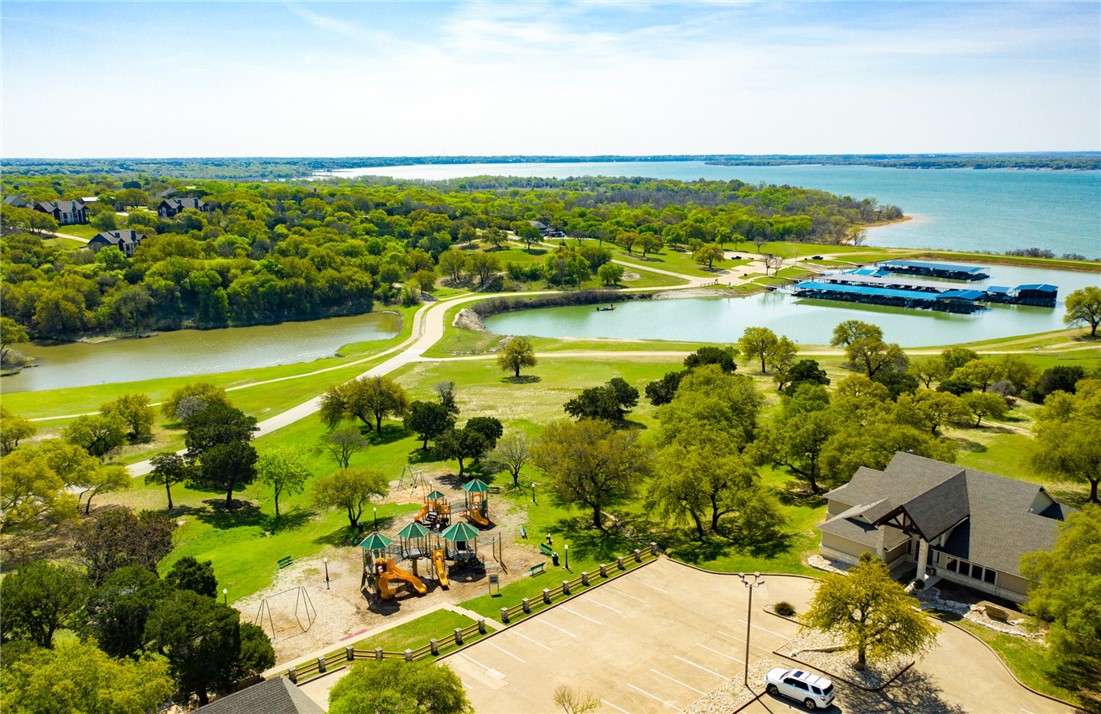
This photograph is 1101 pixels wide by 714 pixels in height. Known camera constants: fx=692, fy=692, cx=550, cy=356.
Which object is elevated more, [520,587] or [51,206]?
[51,206]

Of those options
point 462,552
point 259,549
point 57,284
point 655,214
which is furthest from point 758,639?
point 655,214

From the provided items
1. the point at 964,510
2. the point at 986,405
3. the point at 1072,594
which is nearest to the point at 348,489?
the point at 964,510

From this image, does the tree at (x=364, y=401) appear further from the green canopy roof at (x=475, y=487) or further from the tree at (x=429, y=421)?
the green canopy roof at (x=475, y=487)

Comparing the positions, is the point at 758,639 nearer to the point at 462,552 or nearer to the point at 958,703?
the point at 958,703

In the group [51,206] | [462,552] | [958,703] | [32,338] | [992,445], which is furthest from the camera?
[51,206]

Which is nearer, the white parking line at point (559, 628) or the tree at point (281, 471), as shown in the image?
the white parking line at point (559, 628)

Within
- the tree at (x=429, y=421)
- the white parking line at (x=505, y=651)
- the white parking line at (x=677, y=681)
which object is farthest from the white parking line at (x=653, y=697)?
the tree at (x=429, y=421)
